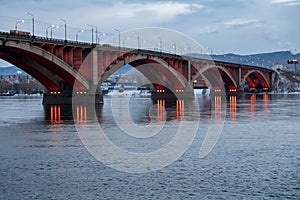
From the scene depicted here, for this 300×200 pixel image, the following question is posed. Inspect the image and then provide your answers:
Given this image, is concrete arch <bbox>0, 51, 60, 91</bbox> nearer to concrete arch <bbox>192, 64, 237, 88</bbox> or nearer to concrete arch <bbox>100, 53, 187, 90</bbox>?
concrete arch <bbox>100, 53, 187, 90</bbox>

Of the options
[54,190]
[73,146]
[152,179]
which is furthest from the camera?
[73,146]

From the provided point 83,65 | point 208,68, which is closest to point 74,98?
point 83,65

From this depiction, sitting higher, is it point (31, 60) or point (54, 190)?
point (31, 60)

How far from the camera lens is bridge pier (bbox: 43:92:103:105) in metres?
81.2

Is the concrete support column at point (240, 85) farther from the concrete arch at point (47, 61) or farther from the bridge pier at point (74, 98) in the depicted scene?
the concrete arch at point (47, 61)

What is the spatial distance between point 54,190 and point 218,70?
12438cm

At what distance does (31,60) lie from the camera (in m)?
73.4

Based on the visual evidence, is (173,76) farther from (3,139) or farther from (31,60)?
(3,139)

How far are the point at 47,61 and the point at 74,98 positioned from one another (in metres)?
13.1

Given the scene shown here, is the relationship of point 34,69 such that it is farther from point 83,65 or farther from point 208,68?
point 208,68

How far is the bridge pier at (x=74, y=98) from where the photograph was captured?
266 feet

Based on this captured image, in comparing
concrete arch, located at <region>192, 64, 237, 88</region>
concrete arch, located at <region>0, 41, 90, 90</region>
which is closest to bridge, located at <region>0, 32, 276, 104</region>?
concrete arch, located at <region>0, 41, 90, 90</region>

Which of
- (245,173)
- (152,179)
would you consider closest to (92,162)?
(152,179)

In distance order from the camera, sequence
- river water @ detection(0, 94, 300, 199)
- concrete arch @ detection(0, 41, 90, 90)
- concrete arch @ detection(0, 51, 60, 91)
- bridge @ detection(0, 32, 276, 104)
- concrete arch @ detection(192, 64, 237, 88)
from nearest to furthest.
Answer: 1. river water @ detection(0, 94, 300, 199)
2. concrete arch @ detection(0, 41, 90, 90)
3. bridge @ detection(0, 32, 276, 104)
4. concrete arch @ detection(0, 51, 60, 91)
5. concrete arch @ detection(192, 64, 237, 88)
